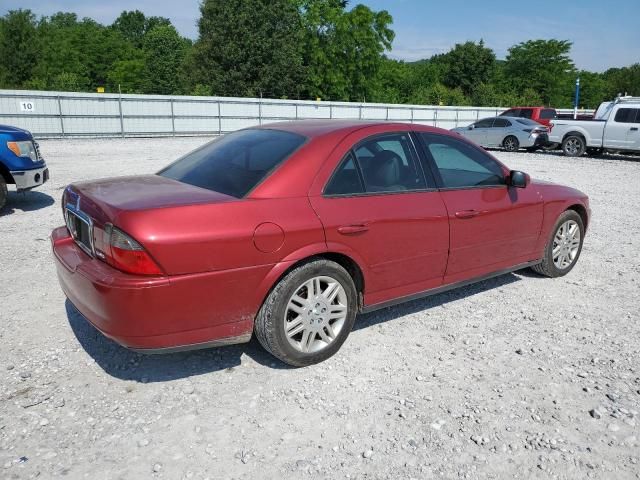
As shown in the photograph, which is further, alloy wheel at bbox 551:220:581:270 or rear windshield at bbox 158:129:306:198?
alloy wheel at bbox 551:220:581:270

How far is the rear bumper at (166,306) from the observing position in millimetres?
2801

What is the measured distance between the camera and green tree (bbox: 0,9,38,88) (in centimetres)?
4488

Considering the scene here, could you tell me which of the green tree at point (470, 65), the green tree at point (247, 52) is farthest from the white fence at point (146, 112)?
the green tree at point (470, 65)

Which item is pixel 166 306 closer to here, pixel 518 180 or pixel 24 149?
pixel 518 180

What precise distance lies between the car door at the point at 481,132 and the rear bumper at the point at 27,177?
1686 centimetres

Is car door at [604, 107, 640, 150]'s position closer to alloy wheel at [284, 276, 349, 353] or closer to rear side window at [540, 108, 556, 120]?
rear side window at [540, 108, 556, 120]

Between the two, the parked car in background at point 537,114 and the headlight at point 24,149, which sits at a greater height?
the parked car in background at point 537,114

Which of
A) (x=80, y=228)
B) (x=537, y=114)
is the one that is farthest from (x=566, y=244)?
(x=537, y=114)

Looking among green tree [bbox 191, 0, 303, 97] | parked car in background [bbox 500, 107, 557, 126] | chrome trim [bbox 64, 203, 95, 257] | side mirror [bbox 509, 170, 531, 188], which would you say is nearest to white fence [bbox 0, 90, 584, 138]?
parked car in background [bbox 500, 107, 557, 126]

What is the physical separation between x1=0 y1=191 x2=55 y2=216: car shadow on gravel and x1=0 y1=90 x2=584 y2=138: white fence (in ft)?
41.4

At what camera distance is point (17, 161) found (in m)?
7.39

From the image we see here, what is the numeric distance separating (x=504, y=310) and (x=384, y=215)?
5.24 ft

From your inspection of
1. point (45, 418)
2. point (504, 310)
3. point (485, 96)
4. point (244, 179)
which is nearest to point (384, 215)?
point (244, 179)

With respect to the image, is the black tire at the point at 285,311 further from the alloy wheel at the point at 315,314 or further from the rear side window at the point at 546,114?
the rear side window at the point at 546,114
